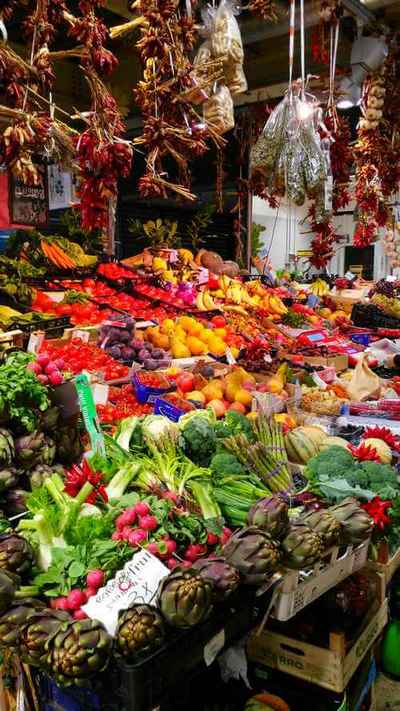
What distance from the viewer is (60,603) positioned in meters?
1.61

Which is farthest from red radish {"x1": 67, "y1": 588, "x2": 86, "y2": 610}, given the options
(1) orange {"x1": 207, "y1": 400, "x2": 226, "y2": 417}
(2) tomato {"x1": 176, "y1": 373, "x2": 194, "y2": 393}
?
(2) tomato {"x1": 176, "y1": 373, "x2": 194, "y2": 393}

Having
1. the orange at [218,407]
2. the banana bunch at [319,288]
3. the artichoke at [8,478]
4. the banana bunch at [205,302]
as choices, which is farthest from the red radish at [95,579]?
the banana bunch at [319,288]

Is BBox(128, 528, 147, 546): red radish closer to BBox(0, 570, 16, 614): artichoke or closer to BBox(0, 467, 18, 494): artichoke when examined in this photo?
BBox(0, 570, 16, 614): artichoke

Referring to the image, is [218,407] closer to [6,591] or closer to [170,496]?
[170,496]

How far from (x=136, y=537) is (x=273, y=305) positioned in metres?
5.69

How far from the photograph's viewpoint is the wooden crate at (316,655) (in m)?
2.12

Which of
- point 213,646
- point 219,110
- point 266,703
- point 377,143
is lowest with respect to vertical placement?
point 266,703

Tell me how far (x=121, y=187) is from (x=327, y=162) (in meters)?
4.65

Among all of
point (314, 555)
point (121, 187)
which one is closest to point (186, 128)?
point (314, 555)

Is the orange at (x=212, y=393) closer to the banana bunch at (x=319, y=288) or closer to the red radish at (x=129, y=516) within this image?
the red radish at (x=129, y=516)

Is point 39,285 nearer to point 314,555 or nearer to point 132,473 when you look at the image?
point 132,473

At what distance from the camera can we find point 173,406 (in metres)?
3.37

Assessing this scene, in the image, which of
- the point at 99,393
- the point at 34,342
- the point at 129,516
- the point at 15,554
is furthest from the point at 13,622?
the point at 34,342

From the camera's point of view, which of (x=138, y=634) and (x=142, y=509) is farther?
(x=142, y=509)
